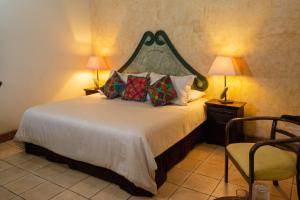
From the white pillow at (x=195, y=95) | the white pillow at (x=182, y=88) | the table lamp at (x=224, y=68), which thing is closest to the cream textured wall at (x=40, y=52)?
the white pillow at (x=182, y=88)

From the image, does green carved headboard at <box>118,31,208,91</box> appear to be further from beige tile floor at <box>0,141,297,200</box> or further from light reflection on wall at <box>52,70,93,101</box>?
beige tile floor at <box>0,141,297,200</box>

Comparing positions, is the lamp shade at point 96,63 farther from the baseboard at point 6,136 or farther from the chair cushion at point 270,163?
the chair cushion at point 270,163

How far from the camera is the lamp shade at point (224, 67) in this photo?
315 cm

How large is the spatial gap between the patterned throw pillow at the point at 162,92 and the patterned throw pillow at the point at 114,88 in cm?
53

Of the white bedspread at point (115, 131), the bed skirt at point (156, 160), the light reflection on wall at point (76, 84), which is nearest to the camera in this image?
the white bedspread at point (115, 131)

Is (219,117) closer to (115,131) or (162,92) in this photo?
(162,92)

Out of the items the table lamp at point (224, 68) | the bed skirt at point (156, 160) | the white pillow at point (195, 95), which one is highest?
the table lamp at point (224, 68)

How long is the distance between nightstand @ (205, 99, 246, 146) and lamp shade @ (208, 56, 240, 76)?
0.40 m

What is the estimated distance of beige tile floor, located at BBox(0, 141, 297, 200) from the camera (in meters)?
2.28

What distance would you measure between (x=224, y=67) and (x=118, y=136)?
1.73 metres

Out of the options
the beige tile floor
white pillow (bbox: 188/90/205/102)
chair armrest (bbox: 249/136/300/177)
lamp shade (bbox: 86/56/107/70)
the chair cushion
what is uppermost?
lamp shade (bbox: 86/56/107/70)

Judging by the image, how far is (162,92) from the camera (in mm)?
3225

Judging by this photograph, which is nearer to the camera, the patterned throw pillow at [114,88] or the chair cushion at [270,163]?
the chair cushion at [270,163]

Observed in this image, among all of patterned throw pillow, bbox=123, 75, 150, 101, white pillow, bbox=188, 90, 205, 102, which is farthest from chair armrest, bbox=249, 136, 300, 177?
patterned throw pillow, bbox=123, 75, 150, 101
